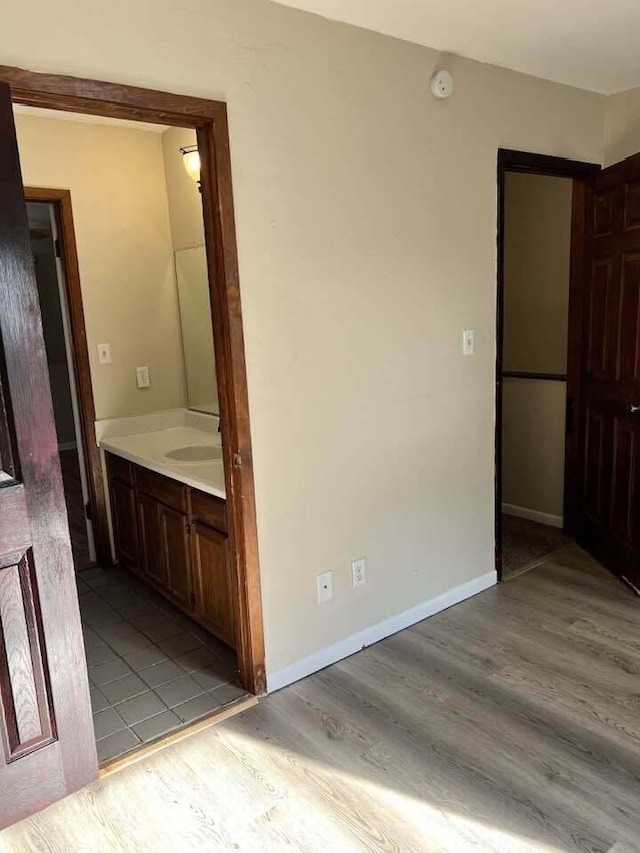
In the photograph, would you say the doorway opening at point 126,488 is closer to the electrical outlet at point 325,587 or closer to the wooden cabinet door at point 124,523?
the wooden cabinet door at point 124,523

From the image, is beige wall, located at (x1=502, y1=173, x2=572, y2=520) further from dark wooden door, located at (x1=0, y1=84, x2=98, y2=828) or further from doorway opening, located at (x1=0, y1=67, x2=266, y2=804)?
dark wooden door, located at (x1=0, y1=84, x2=98, y2=828)

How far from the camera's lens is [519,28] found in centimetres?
246

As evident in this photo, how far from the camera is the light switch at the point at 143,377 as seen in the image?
3709 mm

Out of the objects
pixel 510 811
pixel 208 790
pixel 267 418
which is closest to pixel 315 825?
pixel 208 790

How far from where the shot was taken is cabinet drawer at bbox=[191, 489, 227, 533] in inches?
101

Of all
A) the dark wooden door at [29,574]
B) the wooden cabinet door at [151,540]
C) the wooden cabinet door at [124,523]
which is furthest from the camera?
the wooden cabinet door at [124,523]

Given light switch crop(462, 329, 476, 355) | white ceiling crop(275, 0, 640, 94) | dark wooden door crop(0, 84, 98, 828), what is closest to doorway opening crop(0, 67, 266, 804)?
dark wooden door crop(0, 84, 98, 828)

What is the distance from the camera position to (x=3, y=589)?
181 centimetres

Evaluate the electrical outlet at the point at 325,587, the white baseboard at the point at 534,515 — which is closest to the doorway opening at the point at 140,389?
the electrical outlet at the point at 325,587

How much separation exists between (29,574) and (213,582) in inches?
39.0

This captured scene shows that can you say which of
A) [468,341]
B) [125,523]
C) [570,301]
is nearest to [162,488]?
[125,523]

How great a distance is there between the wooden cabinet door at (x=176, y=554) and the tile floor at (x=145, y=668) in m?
0.13

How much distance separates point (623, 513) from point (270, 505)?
6.34 feet

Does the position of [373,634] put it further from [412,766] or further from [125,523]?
[125,523]
